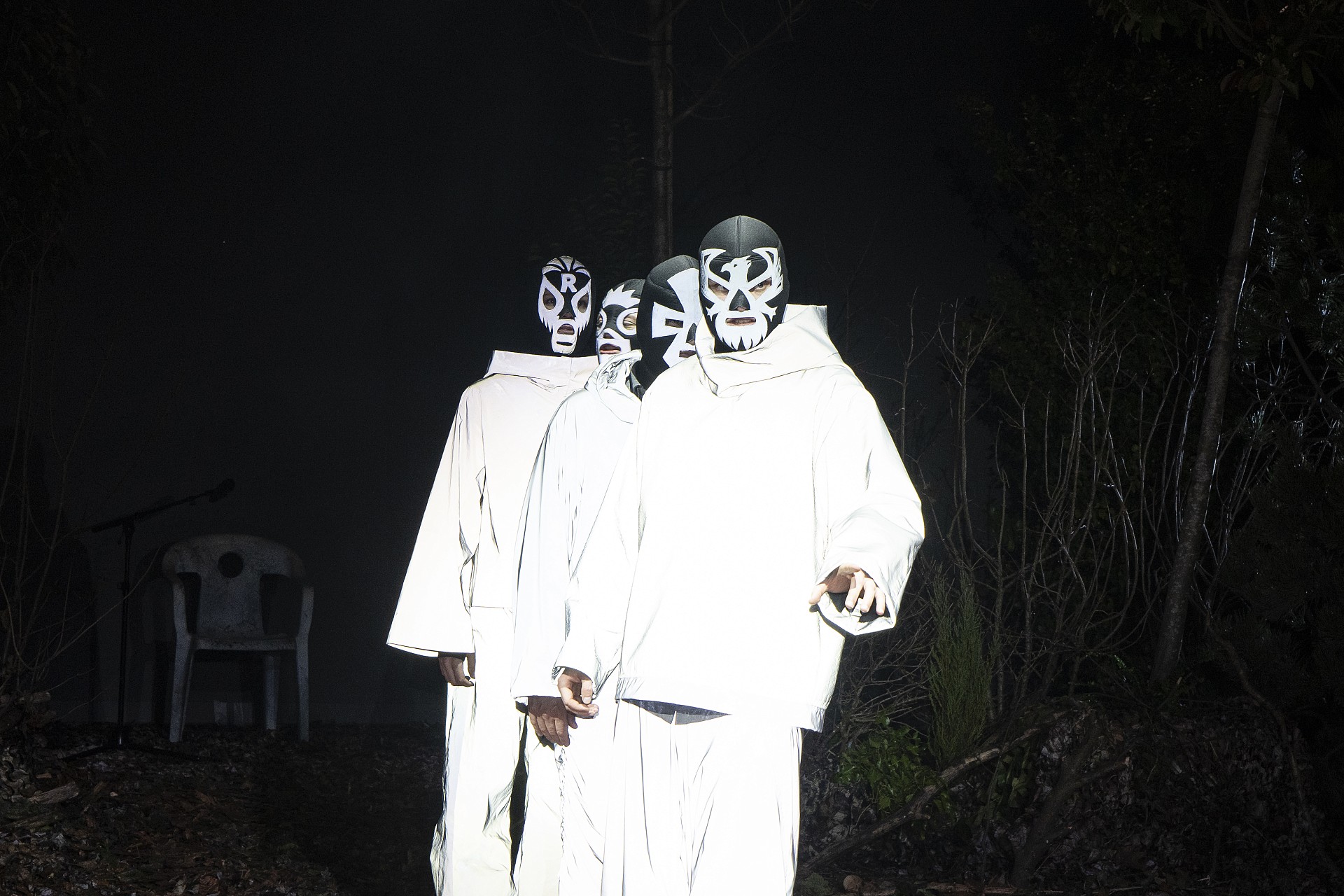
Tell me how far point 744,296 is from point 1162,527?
10.8 feet

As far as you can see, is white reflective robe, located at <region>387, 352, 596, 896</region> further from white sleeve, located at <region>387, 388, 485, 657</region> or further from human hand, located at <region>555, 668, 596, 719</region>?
human hand, located at <region>555, 668, 596, 719</region>

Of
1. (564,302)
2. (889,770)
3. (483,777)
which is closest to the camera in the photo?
(483,777)

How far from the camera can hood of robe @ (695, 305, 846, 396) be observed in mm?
2059

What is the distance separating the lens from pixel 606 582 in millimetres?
Result: 2102

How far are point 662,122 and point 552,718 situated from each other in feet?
9.91

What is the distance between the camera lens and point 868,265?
547 centimetres

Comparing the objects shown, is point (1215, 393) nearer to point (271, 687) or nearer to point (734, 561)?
point (734, 561)

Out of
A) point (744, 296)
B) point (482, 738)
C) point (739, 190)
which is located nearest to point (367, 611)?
point (739, 190)

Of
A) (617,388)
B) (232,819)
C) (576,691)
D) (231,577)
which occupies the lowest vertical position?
(232,819)

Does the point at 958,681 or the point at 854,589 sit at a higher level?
the point at 854,589

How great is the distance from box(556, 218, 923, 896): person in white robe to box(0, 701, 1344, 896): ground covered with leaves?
174cm

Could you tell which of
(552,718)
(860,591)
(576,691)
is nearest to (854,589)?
(860,591)

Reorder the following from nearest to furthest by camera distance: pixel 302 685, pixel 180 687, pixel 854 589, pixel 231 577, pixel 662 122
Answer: pixel 854 589 → pixel 662 122 → pixel 180 687 → pixel 302 685 → pixel 231 577

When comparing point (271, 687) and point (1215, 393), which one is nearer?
point (1215, 393)
